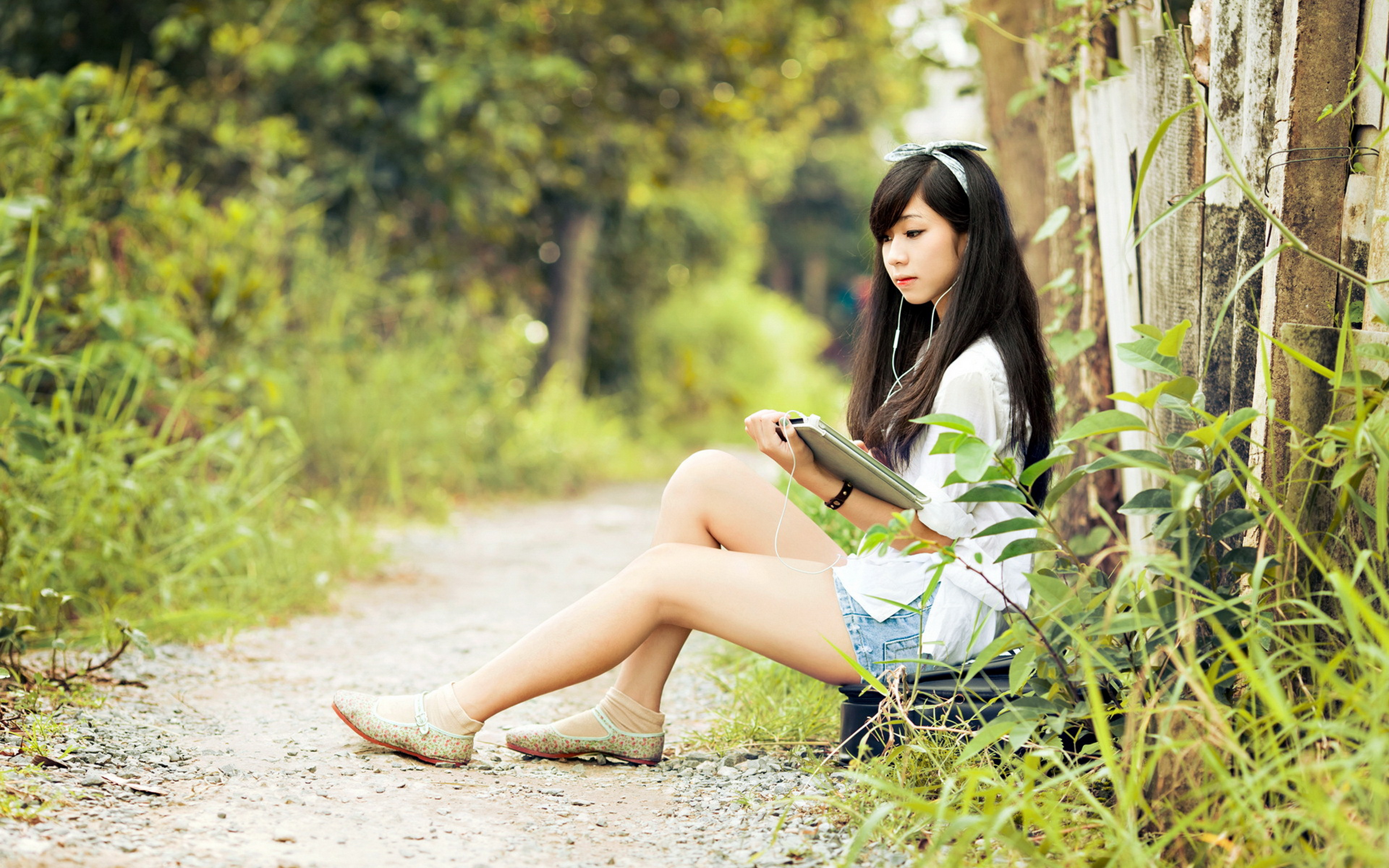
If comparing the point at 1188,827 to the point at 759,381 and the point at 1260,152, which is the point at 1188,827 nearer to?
the point at 1260,152

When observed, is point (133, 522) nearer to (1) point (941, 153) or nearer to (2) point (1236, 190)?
(1) point (941, 153)

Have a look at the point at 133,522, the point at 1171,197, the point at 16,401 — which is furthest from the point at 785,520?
the point at 133,522

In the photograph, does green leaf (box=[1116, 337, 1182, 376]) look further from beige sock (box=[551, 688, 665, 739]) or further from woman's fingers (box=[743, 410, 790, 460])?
beige sock (box=[551, 688, 665, 739])

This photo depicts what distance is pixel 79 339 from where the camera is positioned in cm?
392

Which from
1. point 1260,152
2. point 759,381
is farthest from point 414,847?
point 759,381

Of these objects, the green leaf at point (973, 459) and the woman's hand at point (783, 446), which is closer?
the green leaf at point (973, 459)

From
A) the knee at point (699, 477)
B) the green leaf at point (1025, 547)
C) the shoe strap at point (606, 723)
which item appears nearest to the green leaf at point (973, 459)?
the green leaf at point (1025, 547)

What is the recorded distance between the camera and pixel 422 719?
2.34m

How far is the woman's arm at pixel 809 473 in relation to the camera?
2.22 meters

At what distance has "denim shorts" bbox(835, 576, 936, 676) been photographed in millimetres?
2213

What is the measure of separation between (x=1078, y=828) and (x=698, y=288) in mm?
10935

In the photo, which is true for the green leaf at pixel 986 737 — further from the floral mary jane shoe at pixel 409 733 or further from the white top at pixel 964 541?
the floral mary jane shoe at pixel 409 733

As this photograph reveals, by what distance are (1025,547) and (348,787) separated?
4.52 feet

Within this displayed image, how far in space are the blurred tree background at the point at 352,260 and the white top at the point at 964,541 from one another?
0.90 meters
